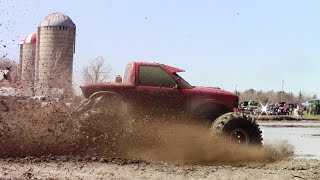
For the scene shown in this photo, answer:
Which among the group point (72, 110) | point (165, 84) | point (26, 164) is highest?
point (165, 84)

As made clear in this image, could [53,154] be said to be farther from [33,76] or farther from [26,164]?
[33,76]

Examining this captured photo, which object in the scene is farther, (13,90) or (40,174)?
(13,90)

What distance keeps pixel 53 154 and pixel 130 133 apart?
1.73 meters

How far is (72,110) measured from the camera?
10.5m

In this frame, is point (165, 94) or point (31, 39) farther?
point (31, 39)

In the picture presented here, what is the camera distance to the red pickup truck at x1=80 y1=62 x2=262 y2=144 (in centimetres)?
1050

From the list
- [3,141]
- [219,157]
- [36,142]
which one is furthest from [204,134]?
[3,141]

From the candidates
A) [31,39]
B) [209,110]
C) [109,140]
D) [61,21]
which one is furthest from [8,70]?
[31,39]

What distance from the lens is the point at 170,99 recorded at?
10.7 meters

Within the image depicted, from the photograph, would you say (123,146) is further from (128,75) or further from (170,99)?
(128,75)

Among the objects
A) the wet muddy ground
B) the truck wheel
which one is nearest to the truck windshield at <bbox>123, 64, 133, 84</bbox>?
the truck wheel

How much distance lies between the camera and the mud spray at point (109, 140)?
1004 cm

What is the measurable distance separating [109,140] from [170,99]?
1715 millimetres

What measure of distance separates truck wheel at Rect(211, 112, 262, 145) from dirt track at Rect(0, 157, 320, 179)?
3.52 feet
